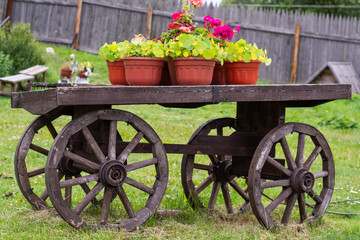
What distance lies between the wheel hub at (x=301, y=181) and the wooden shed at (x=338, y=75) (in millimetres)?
9395

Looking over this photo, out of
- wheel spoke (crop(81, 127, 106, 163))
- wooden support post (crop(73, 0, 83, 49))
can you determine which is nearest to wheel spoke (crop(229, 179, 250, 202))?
wheel spoke (crop(81, 127, 106, 163))

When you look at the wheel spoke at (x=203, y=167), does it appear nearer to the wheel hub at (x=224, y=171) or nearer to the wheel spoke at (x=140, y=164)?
the wheel hub at (x=224, y=171)

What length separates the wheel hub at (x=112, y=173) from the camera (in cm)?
376

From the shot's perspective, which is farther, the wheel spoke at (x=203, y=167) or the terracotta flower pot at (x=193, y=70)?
the wheel spoke at (x=203, y=167)

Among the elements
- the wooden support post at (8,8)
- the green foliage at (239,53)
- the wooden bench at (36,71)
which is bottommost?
the green foliage at (239,53)

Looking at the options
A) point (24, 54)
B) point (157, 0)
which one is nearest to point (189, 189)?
point (24, 54)

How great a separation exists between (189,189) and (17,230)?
1570 mm

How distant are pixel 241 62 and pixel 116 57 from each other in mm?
940

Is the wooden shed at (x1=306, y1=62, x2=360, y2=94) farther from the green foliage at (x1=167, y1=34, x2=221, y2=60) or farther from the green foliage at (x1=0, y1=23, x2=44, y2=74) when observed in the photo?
the green foliage at (x1=167, y1=34, x2=221, y2=60)

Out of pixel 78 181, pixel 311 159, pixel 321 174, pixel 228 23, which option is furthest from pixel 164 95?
pixel 228 23

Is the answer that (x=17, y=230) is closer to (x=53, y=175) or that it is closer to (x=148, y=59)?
(x=53, y=175)

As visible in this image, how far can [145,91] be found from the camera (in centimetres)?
371

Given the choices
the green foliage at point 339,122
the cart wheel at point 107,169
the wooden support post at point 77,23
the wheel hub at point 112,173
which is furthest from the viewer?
the wooden support post at point 77,23

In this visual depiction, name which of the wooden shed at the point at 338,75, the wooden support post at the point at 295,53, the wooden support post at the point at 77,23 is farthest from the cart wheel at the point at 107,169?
the wooden support post at the point at 77,23
